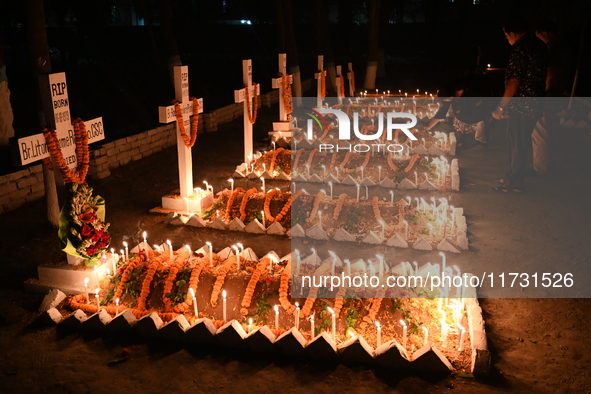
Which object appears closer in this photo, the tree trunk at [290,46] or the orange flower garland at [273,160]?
the orange flower garland at [273,160]

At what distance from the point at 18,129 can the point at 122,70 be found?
7.68 meters

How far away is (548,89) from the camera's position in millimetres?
9367

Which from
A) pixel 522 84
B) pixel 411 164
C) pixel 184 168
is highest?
pixel 522 84

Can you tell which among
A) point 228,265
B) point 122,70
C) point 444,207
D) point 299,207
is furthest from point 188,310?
point 122,70

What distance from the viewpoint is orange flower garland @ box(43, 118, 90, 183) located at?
5750 millimetres

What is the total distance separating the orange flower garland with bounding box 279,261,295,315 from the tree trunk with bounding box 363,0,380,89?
64.6 feet

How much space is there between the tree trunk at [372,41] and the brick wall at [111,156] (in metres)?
8.58

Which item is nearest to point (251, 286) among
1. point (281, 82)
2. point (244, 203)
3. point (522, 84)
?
point (244, 203)

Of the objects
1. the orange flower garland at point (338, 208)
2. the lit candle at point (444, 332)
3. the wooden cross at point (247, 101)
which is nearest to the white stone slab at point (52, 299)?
the orange flower garland at point (338, 208)

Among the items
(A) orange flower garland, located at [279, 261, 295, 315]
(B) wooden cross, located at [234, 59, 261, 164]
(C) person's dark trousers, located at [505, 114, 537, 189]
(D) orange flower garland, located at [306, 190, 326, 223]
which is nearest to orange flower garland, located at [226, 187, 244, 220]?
(D) orange flower garland, located at [306, 190, 326, 223]

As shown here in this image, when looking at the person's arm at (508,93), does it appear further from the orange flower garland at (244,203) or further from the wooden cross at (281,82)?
the wooden cross at (281,82)

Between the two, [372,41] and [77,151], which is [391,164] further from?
[372,41]

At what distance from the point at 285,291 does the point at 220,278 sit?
71cm

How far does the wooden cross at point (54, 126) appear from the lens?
18.5 ft
